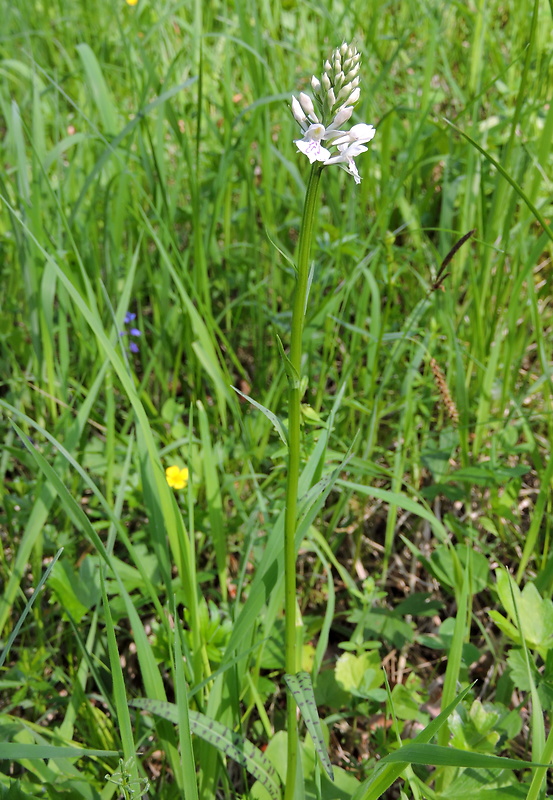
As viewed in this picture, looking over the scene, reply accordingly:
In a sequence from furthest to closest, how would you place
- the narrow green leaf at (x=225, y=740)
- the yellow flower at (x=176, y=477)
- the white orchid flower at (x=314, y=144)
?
the yellow flower at (x=176, y=477)
the narrow green leaf at (x=225, y=740)
the white orchid flower at (x=314, y=144)

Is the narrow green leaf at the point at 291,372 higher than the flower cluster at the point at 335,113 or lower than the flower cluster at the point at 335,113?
lower

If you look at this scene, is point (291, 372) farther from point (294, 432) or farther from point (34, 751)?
point (34, 751)

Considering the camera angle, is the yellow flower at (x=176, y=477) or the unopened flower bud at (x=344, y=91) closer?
the unopened flower bud at (x=344, y=91)

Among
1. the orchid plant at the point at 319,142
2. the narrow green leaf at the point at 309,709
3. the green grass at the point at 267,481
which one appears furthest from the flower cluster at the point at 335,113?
the narrow green leaf at the point at 309,709

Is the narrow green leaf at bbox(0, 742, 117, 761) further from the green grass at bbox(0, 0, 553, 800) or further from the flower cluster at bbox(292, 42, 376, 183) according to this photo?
the flower cluster at bbox(292, 42, 376, 183)

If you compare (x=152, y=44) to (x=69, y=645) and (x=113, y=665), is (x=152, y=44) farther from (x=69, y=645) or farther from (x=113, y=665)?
(x=113, y=665)

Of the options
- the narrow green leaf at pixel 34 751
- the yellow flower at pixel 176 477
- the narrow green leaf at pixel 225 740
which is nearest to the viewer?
the narrow green leaf at pixel 34 751

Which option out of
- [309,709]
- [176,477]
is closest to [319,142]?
[309,709]

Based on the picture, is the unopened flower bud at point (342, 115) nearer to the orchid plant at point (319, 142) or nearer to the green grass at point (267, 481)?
the orchid plant at point (319, 142)
